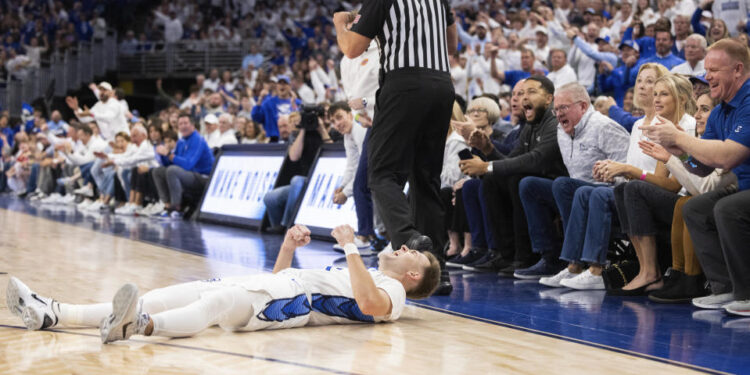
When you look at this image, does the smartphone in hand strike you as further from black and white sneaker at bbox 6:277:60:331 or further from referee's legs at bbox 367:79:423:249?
black and white sneaker at bbox 6:277:60:331

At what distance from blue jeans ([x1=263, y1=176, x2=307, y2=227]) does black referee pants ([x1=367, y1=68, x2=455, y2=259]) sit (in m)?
4.74

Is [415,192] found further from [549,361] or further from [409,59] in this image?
[549,361]

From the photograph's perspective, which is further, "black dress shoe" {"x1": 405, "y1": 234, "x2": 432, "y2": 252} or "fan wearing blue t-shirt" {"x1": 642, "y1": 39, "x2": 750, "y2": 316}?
"black dress shoe" {"x1": 405, "y1": 234, "x2": 432, "y2": 252}

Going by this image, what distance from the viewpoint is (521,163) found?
245 inches

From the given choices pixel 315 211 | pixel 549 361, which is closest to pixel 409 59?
pixel 549 361

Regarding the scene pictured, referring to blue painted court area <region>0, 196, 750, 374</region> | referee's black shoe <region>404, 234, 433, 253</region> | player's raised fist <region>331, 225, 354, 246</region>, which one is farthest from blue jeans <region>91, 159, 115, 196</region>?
player's raised fist <region>331, 225, 354, 246</region>

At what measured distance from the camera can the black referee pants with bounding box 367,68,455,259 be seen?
195 inches

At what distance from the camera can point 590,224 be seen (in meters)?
5.59

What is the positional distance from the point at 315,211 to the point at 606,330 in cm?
565

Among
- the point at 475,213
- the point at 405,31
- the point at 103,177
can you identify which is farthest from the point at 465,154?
the point at 103,177

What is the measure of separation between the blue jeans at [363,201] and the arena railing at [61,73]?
18.4 m

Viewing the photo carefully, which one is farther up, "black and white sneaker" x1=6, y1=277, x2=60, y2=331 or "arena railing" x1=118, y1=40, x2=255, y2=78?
"arena railing" x1=118, y1=40, x2=255, y2=78

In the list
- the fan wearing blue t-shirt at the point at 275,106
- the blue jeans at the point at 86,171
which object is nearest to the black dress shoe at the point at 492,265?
the fan wearing blue t-shirt at the point at 275,106

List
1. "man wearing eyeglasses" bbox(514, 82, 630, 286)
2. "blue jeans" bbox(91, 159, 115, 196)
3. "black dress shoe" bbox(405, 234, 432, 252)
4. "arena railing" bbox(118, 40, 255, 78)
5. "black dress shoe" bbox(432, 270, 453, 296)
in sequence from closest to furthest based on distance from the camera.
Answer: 1. "black dress shoe" bbox(405, 234, 432, 252)
2. "black dress shoe" bbox(432, 270, 453, 296)
3. "man wearing eyeglasses" bbox(514, 82, 630, 286)
4. "blue jeans" bbox(91, 159, 115, 196)
5. "arena railing" bbox(118, 40, 255, 78)
